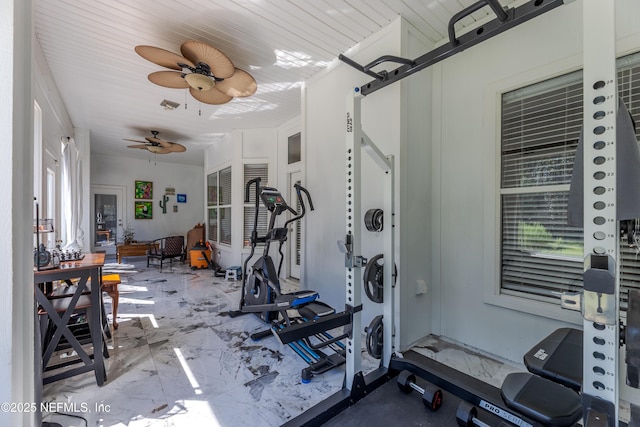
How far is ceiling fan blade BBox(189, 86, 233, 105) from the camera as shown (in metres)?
3.04

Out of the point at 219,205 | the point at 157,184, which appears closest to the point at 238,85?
the point at 219,205

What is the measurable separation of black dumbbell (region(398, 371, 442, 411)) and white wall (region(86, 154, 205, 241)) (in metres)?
9.06

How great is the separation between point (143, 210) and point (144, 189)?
26.3 inches

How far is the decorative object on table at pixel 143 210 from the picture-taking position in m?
8.43

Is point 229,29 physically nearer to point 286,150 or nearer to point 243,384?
point 286,150

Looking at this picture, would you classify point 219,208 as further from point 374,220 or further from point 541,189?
point 541,189

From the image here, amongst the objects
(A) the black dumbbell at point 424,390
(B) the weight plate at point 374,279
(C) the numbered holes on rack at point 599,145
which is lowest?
(A) the black dumbbell at point 424,390

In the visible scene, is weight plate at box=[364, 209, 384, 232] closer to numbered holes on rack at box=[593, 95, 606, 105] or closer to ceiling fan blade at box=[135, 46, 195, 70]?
numbered holes on rack at box=[593, 95, 606, 105]

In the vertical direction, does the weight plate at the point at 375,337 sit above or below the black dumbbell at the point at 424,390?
above

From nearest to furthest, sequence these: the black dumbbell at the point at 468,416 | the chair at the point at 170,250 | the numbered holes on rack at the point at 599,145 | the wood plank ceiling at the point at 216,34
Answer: the numbered holes on rack at the point at 599,145, the black dumbbell at the point at 468,416, the wood plank ceiling at the point at 216,34, the chair at the point at 170,250

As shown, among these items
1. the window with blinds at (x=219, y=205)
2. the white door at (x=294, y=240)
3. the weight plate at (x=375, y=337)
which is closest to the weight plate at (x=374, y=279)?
the weight plate at (x=375, y=337)

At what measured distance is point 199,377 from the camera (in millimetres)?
2180

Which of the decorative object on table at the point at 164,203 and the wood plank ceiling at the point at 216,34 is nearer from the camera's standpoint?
the wood plank ceiling at the point at 216,34

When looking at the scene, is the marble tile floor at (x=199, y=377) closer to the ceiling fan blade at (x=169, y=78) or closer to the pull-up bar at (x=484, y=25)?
the pull-up bar at (x=484, y=25)
